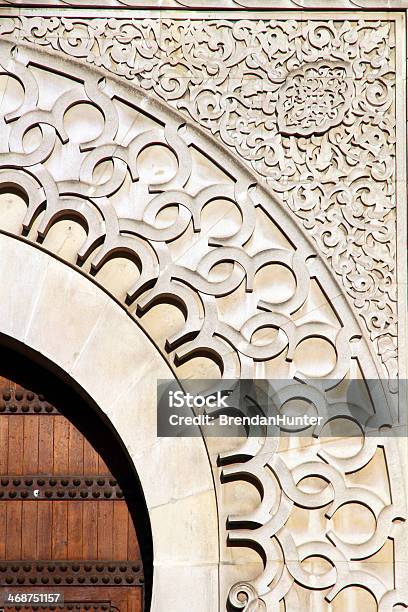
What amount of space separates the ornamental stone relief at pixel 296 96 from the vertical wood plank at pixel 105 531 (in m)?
1.22

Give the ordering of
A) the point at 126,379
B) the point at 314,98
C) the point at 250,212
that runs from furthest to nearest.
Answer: the point at 314,98, the point at 250,212, the point at 126,379

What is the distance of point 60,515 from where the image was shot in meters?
4.77

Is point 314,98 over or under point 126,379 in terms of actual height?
over

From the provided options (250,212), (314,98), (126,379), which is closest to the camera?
(126,379)

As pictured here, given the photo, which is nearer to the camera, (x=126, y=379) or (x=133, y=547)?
(x=126, y=379)

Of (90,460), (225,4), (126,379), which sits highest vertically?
(225,4)

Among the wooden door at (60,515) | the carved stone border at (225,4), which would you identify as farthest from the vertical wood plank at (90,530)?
the carved stone border at (225,4)

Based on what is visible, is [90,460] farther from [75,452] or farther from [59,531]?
[59,531]

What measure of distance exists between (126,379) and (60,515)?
588mm

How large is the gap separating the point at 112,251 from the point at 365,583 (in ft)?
4.84

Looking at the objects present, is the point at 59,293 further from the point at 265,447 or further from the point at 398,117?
the point at 398,117

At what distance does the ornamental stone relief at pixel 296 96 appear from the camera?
15.5ft

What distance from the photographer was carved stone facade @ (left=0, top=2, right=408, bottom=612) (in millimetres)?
4523

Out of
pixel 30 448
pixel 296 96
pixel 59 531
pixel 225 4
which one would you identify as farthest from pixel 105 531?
pixel 225 4
